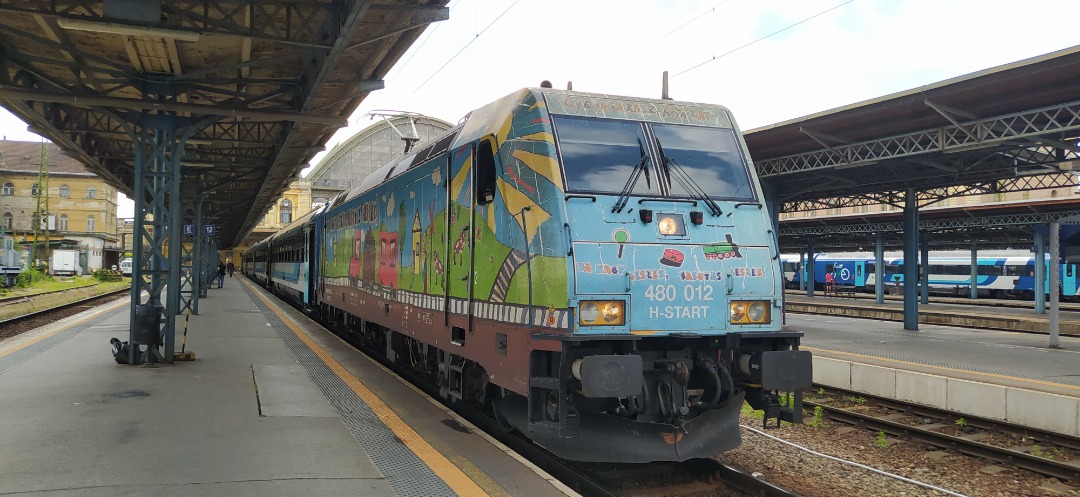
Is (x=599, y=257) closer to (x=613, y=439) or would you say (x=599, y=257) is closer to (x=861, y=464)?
(x=613, y=439)

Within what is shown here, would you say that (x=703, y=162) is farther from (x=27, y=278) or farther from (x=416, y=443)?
(x=27, y=278)

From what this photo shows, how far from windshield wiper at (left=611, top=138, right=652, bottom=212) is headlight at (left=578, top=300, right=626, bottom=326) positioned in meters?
0.85

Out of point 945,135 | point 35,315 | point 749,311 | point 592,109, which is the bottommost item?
point 35,315

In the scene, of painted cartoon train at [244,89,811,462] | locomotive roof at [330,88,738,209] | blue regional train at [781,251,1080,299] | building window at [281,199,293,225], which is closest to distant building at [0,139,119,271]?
building window at [281,199,293,225]

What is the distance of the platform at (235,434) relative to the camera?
5.15 m

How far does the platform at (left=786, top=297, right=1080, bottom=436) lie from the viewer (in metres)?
9.05

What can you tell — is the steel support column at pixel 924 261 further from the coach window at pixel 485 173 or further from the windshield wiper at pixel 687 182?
the coach window at pixel 485 173

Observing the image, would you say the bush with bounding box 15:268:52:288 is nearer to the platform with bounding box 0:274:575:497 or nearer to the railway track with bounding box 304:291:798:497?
the platform with bounding box 0:274:575:497

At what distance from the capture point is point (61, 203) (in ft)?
236

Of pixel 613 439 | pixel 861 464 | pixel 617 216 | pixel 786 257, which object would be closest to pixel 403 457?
pixel 613 439

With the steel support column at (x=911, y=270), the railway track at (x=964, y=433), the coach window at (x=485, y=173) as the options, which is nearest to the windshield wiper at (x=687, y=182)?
the coach window at (x=485, y=173)

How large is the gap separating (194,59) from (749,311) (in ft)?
28.5

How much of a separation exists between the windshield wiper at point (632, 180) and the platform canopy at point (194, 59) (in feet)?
10.0

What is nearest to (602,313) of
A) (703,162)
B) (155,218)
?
(703,162)
